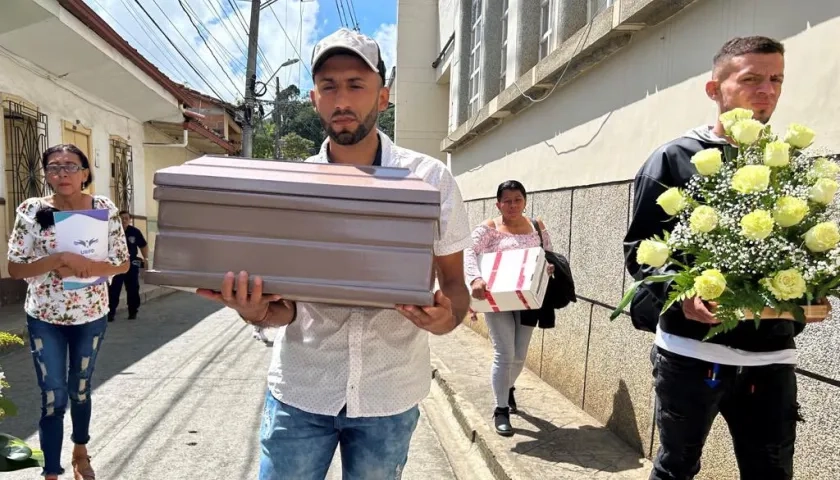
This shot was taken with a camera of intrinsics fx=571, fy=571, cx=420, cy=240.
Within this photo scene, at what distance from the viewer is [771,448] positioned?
1.95m

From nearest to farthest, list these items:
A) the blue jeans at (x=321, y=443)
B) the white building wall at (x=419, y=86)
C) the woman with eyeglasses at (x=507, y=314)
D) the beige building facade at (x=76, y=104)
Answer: the blue jeans at (x=321, y=443) < the woman with eyeglasses at (x=507, y=314) < the beige building facade at (x=76, y=104) < the white building wall at (x=419, y=86)

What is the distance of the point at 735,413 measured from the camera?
6.69 ft

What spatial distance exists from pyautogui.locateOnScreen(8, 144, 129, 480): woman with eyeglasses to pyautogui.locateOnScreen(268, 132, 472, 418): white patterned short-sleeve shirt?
192 centimetres

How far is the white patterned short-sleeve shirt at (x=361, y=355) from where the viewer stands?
1.70m

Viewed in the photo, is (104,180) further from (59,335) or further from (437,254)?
(437,254)

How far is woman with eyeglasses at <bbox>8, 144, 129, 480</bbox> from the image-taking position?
119 inches

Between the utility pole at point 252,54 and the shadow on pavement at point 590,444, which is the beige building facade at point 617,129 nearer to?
the shadow on pavement at point 590,444

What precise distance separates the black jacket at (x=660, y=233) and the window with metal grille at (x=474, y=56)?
6.98 m

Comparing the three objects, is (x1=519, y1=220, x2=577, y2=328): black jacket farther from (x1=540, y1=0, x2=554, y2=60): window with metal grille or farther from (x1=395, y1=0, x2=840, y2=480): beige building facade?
(x1=540, y1=0, x2=554, y2=60): window with metal grille

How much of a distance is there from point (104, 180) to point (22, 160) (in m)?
3.52

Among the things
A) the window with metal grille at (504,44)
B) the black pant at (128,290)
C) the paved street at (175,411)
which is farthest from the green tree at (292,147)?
the paved street at (175,411)

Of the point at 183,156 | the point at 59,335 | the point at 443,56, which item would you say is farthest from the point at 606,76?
the point at 183,156

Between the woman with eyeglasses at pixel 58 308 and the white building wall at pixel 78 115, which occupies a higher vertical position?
the white building wall at pixel 78 115

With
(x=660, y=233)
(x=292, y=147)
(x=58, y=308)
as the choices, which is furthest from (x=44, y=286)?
(x=292, y=147)
